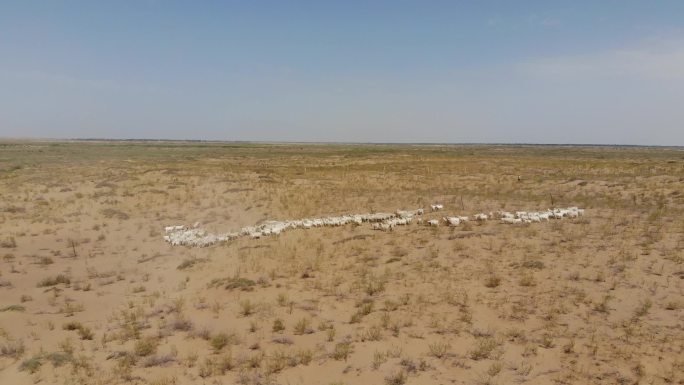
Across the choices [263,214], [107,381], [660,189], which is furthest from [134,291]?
[660,189]

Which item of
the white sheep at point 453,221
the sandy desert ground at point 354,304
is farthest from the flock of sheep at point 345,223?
the sandy desert ground at point 354,304

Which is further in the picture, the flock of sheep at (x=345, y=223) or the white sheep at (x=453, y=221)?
the white sheep at (x=453, y=221)

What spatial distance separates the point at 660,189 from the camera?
26797 millimetres

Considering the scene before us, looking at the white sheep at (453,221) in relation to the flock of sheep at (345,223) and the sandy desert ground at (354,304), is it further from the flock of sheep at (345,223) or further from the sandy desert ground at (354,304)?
the sandy desert ground at (354,304)

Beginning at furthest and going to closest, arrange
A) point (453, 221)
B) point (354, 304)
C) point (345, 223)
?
point (345, 223)
point (453, 221)
point (354, 304)

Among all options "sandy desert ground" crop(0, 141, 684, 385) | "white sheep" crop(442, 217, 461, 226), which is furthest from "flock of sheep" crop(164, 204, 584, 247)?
"sandy desert ground" crop(0, 141, 684, 385)

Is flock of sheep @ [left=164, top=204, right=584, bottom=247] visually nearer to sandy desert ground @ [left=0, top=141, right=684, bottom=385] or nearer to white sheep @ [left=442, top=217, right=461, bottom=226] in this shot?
white sheep @ [left=442, top=217, right=461, bottom=226]

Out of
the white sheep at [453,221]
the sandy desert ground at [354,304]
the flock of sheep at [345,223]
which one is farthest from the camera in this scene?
the white sheep at [453,221]

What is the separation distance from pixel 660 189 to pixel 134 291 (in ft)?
94.5

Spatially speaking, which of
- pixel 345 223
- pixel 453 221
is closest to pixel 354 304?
pixel 453 221

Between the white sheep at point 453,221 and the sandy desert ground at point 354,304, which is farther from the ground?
the white sheep at point 453,221

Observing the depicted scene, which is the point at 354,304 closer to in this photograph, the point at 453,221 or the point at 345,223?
the point at 453,221

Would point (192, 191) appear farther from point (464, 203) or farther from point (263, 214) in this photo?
point (464, 203)

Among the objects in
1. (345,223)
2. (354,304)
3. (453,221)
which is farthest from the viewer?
(345,223)
